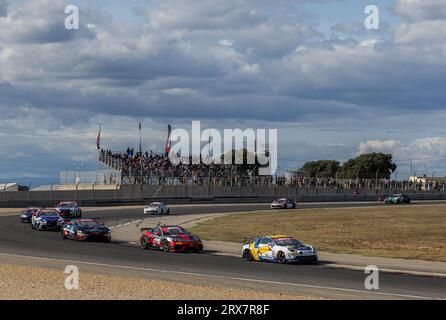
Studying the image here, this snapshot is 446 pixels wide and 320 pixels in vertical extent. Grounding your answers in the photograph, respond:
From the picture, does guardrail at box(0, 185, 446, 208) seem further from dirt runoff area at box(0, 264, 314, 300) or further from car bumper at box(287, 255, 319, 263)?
dirt runoff area at box(0, 264, 314, 300)

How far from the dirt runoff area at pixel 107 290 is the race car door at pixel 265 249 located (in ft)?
29.3

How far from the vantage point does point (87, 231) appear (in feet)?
134

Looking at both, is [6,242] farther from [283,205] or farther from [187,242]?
[283,205]

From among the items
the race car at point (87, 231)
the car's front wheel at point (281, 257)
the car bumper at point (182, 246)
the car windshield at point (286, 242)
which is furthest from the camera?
the race car at point (87, 231)

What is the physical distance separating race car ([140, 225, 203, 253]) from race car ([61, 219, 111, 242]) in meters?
4.03

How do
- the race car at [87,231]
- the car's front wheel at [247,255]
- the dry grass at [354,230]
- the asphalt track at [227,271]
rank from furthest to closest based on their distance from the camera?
1. the race car at [87,231]
2. the dry grass at [354,230]
3. the car's front wheel at [247,255]
4. the asphalt track at [227,271]

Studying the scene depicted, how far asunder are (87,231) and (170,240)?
6719 millimetres

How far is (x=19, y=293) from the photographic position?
1967 centimetres

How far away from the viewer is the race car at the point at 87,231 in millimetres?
40750

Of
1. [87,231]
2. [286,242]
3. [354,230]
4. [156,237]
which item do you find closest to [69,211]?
[87,231]

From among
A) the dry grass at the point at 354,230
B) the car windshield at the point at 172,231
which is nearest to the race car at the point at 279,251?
the car windshield at the point at 172,231

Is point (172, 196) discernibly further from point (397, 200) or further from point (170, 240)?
point (170, 240)

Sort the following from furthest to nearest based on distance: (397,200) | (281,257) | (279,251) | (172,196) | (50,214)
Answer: (397,200), (172,196), (50,214), (279,251), (281,257)

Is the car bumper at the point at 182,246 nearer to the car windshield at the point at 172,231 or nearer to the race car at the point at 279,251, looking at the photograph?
the car windshield at the point at 172,231
